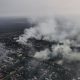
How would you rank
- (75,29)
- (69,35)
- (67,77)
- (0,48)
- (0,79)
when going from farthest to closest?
(75,29) < (69,35) < (0,48) < (67,77) < (0,79)

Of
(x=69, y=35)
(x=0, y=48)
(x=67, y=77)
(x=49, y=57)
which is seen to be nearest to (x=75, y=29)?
(x=69, y=35)

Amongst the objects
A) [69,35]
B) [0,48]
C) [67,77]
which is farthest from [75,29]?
[0,48]

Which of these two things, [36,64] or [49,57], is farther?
[49,57]

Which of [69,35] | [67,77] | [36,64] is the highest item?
[69,35]

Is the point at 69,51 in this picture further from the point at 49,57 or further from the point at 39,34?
the point at 39,34

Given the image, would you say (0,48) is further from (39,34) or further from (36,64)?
(39,34)

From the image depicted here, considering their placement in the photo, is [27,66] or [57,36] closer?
[27,66]

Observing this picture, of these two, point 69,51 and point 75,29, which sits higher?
point 75,29

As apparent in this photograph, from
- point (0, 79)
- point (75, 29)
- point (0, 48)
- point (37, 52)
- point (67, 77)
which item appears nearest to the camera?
point (0, 79)
